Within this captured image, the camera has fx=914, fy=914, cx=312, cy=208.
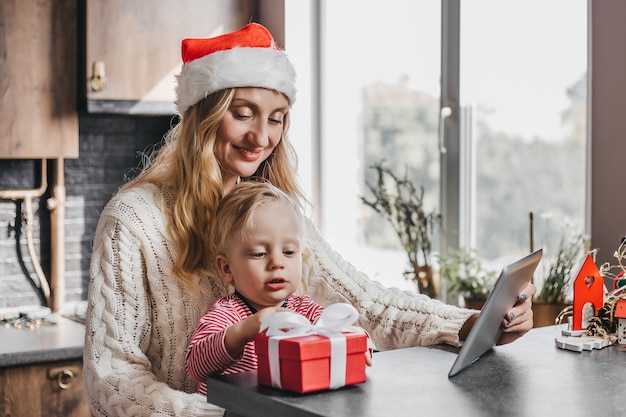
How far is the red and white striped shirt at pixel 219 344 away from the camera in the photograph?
151cm

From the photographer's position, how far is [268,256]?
167cm

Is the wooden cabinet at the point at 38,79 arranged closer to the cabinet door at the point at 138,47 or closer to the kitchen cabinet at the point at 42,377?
the cabinet door at the point at 138,47

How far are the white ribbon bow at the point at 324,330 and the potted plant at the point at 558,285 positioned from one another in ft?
4.21

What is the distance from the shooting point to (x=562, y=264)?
261 centimetres

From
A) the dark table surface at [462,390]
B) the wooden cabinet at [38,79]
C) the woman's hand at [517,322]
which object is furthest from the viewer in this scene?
the wooden cabinet at [38,79]

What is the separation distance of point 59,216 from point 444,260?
150 centimetres

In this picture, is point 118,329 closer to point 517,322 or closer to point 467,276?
point 517,322

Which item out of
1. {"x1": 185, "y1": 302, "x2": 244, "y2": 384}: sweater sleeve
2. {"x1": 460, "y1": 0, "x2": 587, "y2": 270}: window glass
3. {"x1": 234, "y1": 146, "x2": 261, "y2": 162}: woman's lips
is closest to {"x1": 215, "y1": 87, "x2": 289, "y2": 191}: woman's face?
{"x1": 234, "y1": 146, "x2": 261, "y2": 162}: woman's lips

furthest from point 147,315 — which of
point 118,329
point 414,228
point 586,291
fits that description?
point 414,228

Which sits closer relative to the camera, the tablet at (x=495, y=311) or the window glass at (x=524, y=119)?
the tablet at (x=495, y=311)

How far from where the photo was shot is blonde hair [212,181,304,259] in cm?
167

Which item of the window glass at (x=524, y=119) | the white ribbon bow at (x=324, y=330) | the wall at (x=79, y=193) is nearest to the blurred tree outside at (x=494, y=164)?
the window glass at (x=524, y=119)

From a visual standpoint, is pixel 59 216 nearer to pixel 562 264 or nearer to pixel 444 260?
pixel 444 260

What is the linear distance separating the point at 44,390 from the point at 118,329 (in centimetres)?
117
